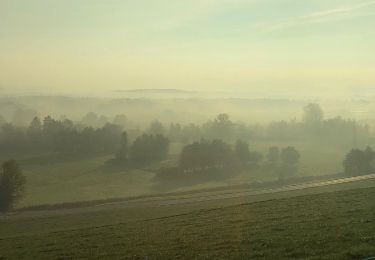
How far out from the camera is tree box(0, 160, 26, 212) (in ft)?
357

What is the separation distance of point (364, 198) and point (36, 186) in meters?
116

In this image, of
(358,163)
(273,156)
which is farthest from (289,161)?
(358,163)

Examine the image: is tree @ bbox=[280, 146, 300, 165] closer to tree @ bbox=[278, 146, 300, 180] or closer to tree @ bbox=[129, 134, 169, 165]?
tree @ bbox=[278, 146, 300, 180]

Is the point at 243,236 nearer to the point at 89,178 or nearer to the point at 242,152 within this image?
the point at 89,178

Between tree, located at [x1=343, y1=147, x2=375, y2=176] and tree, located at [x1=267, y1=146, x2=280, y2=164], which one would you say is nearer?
tree, located at [x1=343, y1=147, x2=375, y2=176]

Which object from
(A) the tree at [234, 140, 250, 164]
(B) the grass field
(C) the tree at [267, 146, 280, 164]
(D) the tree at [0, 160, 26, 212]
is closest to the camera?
(D) the tree at [0, 160, 26, 212]

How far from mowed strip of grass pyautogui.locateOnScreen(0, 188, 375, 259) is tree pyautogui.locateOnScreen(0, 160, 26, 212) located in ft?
216

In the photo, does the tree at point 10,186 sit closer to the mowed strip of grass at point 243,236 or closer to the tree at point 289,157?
the mowed strip of grass at point 243,236

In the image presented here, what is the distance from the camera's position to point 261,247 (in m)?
27.5

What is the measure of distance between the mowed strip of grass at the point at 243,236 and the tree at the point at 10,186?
65926 millimetres

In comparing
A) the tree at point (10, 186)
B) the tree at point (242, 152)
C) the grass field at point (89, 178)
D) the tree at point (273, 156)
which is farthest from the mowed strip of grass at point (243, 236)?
the tree at point (273, 156)

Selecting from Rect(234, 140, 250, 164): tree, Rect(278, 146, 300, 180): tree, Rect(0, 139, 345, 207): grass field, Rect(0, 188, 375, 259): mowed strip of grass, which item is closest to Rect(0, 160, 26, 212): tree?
Rect(0, 139, 345, 207): grass field

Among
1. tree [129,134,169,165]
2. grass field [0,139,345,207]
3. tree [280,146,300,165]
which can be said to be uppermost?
tree [129,134,169,165]

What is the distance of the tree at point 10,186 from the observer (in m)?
109
